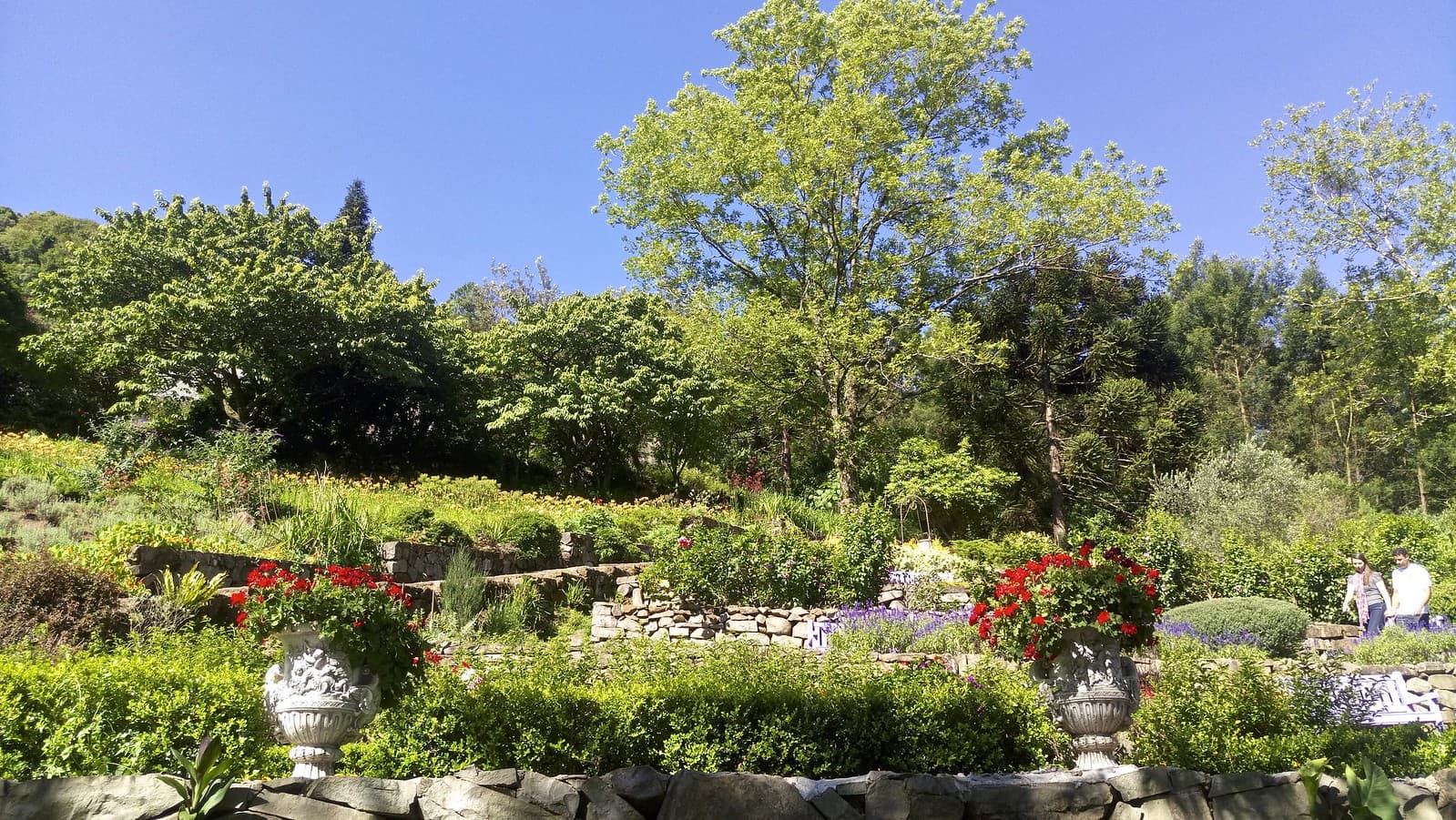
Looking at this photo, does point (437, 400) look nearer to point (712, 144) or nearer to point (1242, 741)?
point (712, 144)

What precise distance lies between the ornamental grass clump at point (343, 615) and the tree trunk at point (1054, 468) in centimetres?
1681

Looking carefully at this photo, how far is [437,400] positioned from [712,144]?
26.7 feet

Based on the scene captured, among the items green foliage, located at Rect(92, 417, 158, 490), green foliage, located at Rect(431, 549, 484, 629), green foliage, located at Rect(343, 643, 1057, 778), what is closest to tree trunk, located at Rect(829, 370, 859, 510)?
green foliage, located at Rect(431, 549, 484, 629)

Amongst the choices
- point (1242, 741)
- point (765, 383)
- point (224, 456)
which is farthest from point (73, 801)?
point (765, 383)

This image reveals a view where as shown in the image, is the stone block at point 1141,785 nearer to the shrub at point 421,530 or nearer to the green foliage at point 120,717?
the green foliage at point 120,717

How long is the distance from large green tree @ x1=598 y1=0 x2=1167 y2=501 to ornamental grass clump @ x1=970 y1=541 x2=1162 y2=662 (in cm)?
1182

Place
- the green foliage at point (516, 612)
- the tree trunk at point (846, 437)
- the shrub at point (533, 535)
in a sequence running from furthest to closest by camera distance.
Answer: the tree trunk at point (846, 437), the shrub at point (533, 535), the green foliage at point (516, 612)

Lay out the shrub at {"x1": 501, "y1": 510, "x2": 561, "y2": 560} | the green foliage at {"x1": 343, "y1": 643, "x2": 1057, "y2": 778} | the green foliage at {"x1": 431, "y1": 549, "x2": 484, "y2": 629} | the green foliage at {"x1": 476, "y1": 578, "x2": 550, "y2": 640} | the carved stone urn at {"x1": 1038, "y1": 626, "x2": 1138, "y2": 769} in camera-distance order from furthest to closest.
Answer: the shrub at {"x1": 501, "y1": 510, "x2": 561, "y2": 560}, the green foliage at {"x1": 476, "y1": 578, "x2": 550, "y2": 640}, the green foliage at {"x1": 431, "y1": 549, "x2": 484, "y2": 629}, the carved stone urn at {"x1": 1038, "y1": 626, "x2": 1138, "y2": 769}, the green foliage at {"x1": 343, "y1": 643, "x2": 1057, "y2": 778}

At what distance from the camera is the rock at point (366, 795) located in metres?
3.49

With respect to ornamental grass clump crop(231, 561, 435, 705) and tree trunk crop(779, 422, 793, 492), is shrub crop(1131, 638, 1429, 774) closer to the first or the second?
ornamental grass clump crop(231, 561, 435, 705)

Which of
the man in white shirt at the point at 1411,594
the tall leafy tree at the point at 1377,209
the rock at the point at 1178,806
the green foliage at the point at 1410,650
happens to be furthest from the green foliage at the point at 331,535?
the tall leafy tree at the point at 1377,209

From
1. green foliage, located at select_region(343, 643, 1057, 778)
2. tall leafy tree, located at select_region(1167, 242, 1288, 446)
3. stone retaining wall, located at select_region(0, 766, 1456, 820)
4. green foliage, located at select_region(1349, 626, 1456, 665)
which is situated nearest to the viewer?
stone retaining wall, located at select_region(0, 766, 1456, 820)

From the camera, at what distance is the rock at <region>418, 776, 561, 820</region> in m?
3.58

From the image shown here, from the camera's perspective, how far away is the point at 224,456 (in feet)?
39.6
